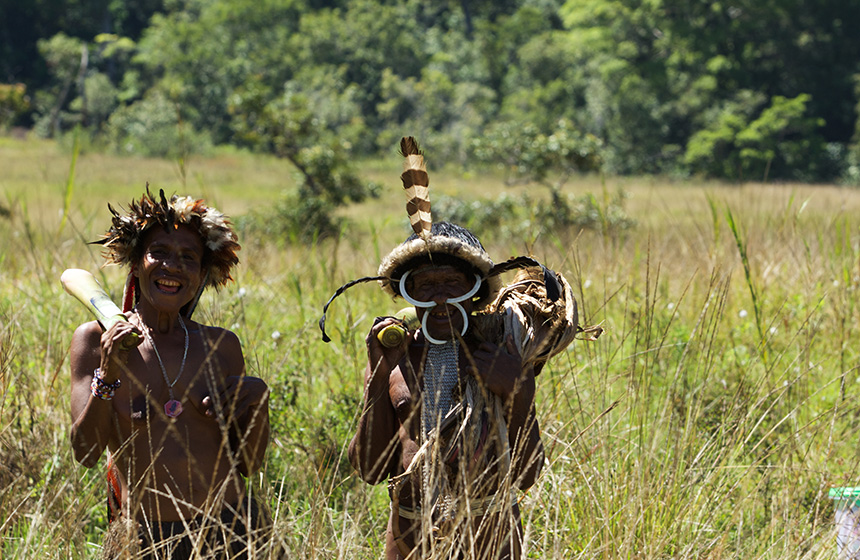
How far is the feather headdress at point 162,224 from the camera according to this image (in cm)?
215

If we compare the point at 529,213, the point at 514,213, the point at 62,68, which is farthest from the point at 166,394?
the point at 62,68

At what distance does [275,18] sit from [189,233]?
51.3 meters

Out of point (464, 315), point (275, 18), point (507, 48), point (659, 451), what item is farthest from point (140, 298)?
point (275, 18)

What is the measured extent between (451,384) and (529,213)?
8591mm

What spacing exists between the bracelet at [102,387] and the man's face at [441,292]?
71cm

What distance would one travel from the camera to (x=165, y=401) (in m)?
2.10

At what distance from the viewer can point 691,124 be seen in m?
34.8

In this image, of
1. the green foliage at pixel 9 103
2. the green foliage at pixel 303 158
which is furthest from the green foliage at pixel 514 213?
the green foliage at pixel 9 103

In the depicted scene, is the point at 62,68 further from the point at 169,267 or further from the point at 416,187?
the point at 416,187

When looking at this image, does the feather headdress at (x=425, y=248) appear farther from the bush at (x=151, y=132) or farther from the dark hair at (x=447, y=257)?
the bush at (x=151, y=132)

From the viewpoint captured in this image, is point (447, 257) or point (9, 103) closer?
point (447, 257)

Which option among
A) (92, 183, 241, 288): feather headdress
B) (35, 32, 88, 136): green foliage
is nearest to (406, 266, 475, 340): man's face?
(92, 183, 241, 288): feather headdress

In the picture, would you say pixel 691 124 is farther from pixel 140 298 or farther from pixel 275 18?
pixel 140 298

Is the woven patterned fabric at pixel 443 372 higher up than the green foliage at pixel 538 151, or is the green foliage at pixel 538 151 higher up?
the green foliage at pixel 538 151
